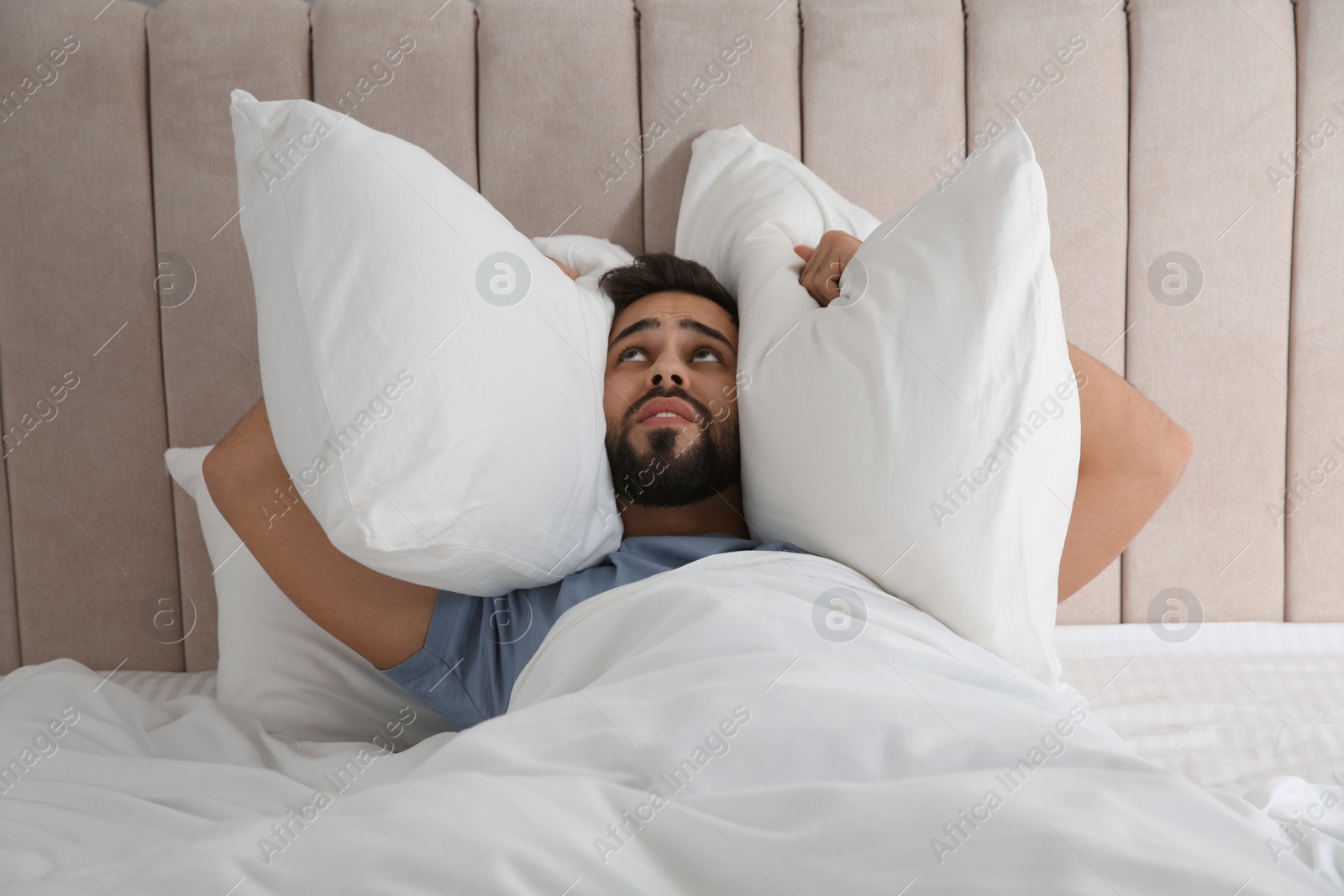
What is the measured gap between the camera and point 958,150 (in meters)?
1.21

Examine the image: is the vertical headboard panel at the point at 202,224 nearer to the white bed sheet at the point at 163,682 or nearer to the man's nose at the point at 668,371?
the white bed sheet at the point at 163,682

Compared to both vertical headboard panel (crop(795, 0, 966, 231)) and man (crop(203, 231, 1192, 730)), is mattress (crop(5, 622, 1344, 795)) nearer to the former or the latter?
A: man (crop(203, 231, 1192, 730))

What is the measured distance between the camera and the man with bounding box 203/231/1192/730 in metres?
0.90

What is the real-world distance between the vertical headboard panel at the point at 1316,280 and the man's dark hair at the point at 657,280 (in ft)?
2.72

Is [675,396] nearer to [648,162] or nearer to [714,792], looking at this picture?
[648,162]

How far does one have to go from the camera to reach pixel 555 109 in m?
1.21

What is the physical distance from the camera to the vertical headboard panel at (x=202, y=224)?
119 cm

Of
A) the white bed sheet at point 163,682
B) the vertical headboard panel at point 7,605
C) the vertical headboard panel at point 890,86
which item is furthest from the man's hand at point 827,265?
the vertical headboard panel at point 7,605

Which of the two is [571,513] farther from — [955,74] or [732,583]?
Answer: [955,74]

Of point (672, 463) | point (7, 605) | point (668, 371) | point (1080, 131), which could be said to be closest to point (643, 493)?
point (672, 463)

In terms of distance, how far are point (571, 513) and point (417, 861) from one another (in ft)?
1.40

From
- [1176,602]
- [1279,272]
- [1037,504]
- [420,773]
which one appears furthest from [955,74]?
[420,773]

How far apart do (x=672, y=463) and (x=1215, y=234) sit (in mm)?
881

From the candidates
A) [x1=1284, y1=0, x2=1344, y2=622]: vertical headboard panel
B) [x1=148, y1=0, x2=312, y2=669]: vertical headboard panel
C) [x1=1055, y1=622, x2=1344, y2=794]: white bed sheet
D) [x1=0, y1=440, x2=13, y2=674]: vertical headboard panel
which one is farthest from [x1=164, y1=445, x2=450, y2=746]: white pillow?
[x1=1284, y1=0, x2=1344, y2=622]: vertical headboard panel
